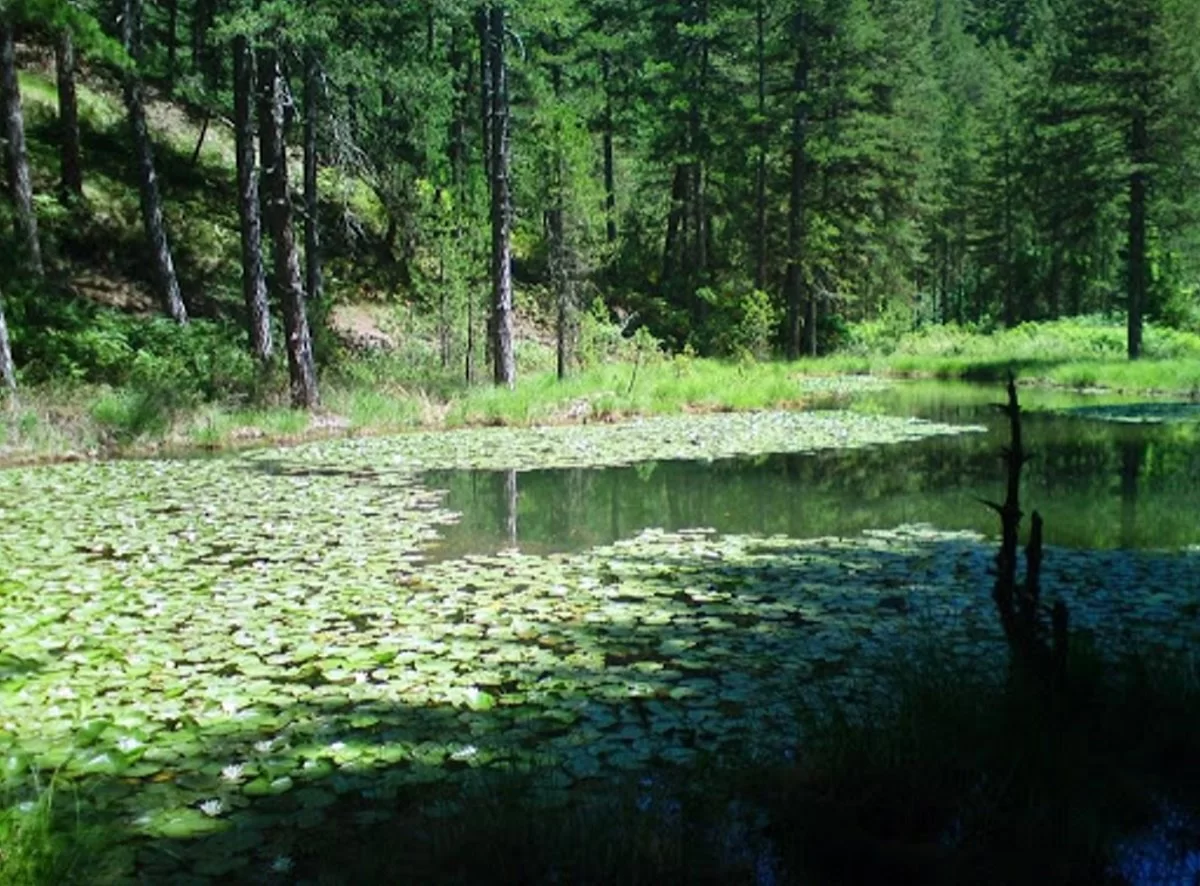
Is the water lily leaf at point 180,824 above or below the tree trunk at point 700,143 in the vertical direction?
below

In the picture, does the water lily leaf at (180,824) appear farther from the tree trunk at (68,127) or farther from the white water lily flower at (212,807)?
the tree trunk at (68,127)

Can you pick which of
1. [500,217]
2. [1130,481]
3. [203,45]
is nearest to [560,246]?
[500,217]

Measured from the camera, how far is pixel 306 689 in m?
4.89

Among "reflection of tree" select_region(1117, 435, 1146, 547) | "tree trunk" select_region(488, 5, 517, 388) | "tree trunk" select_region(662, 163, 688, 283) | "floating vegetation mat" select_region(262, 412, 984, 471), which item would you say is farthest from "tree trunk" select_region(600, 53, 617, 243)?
"reflection of tree" select_region(1117, 435, 1146, 547)

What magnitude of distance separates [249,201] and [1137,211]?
2307 cm

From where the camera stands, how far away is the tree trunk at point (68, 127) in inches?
825

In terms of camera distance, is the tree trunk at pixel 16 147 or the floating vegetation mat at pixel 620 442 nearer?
the floating vegetation mat at pixel 620 442

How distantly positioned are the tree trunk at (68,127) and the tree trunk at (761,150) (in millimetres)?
18969

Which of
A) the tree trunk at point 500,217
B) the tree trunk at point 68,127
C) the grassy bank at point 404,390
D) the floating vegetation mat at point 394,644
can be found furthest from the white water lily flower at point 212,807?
the tree trunk at point 68,127

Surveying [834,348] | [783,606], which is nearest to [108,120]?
[834,348]

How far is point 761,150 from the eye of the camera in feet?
102

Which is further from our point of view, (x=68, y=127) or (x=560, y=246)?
(x=560, y=246)

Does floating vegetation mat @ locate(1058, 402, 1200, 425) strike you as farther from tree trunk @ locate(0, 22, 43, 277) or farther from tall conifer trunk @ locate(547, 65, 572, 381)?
tree trunk @ locate(0, 22, 43, 277)

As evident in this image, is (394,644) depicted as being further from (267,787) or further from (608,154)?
(608,154)
